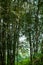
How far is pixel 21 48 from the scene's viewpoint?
6238 millimetres

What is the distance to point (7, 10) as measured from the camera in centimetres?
504

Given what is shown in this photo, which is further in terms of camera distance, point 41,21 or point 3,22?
point 41,21

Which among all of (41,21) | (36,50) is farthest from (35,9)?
(36,50)

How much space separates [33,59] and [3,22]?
8.10 ft

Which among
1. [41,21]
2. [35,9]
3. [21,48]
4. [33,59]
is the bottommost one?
[33,59]

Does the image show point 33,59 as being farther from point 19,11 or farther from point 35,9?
point 19,11

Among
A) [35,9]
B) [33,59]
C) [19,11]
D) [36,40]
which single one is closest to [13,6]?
[19,11]

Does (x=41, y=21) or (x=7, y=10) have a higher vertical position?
(x=7, y=10)

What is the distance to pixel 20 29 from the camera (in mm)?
6102

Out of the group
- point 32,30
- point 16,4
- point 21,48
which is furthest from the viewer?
point 32,30

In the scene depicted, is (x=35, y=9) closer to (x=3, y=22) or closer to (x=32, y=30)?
(x=32, y=30)

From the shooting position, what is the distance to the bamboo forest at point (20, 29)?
5.18m

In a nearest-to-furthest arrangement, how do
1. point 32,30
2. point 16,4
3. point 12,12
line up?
point 12,12
point 16,4
point 32,30

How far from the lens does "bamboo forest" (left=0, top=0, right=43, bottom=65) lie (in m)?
5.18
